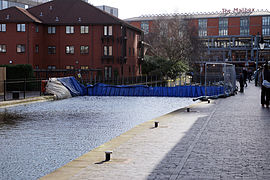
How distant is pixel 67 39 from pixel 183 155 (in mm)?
52856

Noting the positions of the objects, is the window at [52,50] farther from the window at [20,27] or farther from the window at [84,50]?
the window at [20,27]

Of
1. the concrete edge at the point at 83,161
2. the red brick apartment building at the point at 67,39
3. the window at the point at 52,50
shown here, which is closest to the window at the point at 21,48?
the red brick apartment building at the point at 67,39

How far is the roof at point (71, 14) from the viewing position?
57.9m

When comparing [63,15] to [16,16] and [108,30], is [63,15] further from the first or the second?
[108,30]

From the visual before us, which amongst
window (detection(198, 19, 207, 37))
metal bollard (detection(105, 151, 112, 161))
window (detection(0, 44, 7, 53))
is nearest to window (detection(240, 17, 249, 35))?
window (detection(198, 19, 207, 37))

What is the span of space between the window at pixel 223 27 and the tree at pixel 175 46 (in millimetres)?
42167

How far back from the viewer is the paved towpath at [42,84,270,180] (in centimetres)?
638

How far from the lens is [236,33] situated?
118125mm

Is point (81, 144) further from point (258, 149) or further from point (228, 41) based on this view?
point (228, 41)

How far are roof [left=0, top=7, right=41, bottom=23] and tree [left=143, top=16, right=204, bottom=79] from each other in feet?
61.0

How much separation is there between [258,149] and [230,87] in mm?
20034

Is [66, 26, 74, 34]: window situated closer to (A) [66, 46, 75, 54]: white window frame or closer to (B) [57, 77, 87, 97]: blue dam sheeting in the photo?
(A) [66, 46, 75, 54]: white window frame

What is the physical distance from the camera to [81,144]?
1023 centimetres

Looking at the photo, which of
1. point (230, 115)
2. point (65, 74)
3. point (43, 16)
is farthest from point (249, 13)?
point (230, 115)
